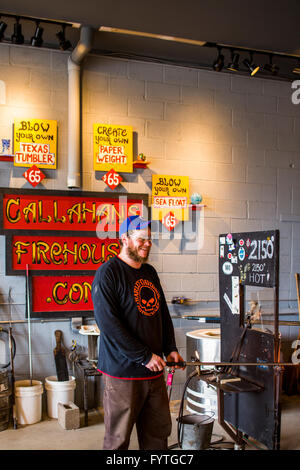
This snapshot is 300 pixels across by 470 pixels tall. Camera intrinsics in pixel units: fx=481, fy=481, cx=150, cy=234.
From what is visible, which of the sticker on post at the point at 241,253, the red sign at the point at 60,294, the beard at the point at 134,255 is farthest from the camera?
the red sign at the point at 60,294

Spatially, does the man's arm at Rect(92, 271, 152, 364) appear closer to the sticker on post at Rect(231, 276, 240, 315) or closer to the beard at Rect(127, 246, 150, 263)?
the beard at Rect(127, 246, 150, 263)

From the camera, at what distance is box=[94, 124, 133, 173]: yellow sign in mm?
4469

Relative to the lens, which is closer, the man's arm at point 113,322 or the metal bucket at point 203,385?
the man's arm at point 113,322

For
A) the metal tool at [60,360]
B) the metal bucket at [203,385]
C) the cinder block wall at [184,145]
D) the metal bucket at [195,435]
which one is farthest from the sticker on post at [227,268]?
the metal tool at [60,360]

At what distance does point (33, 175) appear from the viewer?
13.9ft

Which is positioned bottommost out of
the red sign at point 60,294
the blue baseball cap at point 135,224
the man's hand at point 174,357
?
the man's hand at point 174,357

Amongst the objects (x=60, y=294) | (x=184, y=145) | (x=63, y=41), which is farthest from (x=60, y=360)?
(x=63, y=41)

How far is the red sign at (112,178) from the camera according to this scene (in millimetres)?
4465

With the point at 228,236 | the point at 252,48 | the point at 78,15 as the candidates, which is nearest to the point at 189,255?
the point at 228,236

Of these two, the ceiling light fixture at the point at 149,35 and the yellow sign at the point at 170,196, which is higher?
the ceiling light fixture at the point at 149,35

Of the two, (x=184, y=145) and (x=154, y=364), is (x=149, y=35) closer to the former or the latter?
(x=184, y=145)

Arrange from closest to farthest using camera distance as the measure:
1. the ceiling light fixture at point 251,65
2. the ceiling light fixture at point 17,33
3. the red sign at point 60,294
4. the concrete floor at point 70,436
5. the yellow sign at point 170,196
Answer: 1. the concrete floor at point 70,436
2. the ceiling light fixture at point 17,33
3. the red sign at point 60,294
4. the ceiling light fixture at point 251,65
5. the yellow sign at point 170,196

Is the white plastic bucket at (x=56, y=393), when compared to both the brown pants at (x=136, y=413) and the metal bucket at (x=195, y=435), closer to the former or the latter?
the metal bucket at (x=195, y=435)

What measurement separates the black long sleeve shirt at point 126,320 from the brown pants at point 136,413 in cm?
7
